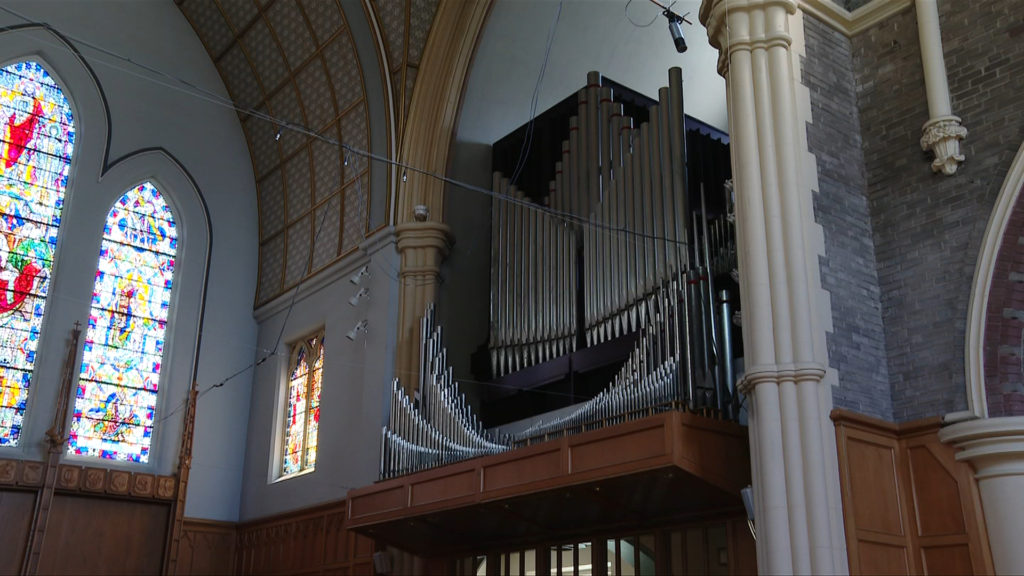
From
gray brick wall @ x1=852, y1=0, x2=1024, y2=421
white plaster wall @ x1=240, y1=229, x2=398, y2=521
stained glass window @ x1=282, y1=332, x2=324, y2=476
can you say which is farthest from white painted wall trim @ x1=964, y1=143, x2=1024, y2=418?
stained glass window @ x1=282, y1=332, x2=324, y2=476

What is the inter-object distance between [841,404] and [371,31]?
8463mm

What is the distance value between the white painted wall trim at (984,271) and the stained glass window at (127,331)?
35.5 ft

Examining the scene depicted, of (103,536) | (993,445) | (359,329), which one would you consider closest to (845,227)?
(993,445)

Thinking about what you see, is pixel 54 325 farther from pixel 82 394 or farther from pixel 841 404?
pixel 841 404

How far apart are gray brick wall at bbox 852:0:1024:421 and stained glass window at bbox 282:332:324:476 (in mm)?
7979

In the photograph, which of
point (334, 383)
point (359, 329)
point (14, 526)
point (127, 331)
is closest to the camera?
point (14, 526)

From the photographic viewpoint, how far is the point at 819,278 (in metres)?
8.20

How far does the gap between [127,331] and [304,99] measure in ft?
13.8

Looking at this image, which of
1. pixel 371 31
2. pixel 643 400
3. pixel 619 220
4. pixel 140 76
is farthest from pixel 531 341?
pixel 140 76

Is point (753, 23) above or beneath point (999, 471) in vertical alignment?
above

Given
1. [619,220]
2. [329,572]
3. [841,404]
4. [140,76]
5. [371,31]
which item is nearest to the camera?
[841,404]

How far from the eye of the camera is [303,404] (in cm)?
1458

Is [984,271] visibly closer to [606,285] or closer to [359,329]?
[606,285]

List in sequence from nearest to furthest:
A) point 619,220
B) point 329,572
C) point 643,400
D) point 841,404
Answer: point 841,404 < point 643,400 < point 619,220 < point 329,572
